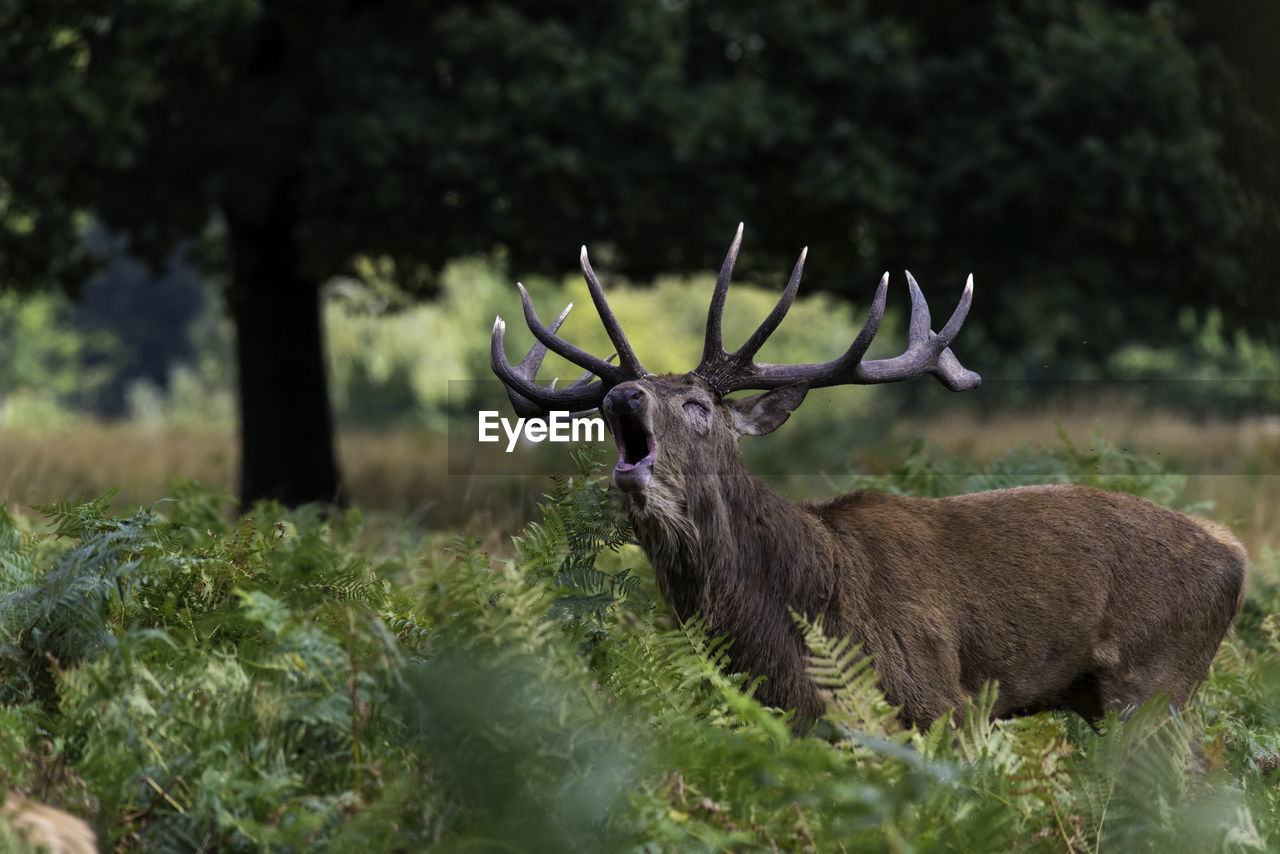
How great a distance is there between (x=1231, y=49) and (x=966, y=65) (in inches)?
84.8

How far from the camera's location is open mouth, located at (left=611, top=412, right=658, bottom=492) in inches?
160

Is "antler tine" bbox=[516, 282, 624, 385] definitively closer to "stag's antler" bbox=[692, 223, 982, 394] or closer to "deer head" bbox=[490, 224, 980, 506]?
"deer head" bbox=[490, 224, 980, 506]

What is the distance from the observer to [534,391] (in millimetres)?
4801

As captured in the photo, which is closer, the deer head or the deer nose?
the deer nose

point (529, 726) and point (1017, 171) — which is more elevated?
point (1017, 171)

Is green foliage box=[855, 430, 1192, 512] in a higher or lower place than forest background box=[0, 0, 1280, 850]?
lower

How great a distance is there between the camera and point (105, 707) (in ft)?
9.31

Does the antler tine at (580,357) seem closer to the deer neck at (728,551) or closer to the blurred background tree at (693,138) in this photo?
the deer neck at (728,551)

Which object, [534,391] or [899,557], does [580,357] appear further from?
[899,557]

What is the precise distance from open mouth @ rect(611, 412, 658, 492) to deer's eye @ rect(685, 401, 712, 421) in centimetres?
21

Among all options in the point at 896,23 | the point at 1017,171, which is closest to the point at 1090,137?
the point at 1017,171

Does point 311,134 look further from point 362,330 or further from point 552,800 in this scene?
point 362,330

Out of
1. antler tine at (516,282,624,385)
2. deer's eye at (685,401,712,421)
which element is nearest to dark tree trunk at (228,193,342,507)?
→ antler tine at (516,282,624,385)

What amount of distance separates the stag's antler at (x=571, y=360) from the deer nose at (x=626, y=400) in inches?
8.0
